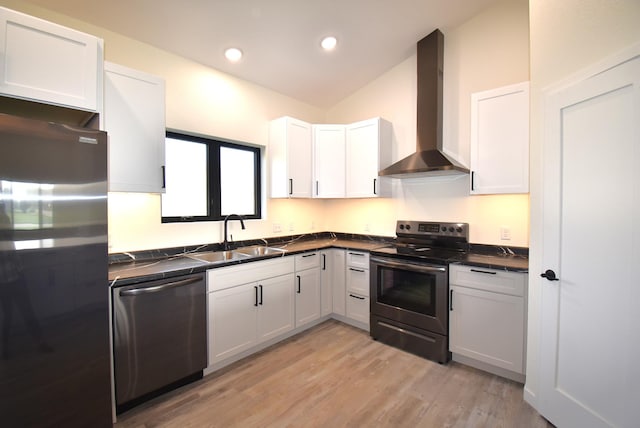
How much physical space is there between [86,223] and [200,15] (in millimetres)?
1817

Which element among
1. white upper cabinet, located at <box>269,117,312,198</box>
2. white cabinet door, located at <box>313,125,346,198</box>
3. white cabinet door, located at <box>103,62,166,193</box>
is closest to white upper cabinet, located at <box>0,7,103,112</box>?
white cabinet door, located at <box>103,62,166,193</box>

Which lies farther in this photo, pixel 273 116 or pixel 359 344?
pixel 273 116

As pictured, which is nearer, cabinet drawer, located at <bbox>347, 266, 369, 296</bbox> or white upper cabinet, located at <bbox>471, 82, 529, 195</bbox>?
white upper cabinet, located at <bbox>471, 82, 529, 195</bbox>

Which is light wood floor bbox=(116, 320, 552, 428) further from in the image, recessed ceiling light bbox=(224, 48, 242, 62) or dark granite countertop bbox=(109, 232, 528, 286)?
recessed ceiling light bbox=(224, 48, 242, 62)

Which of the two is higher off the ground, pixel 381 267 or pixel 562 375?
pixel 381 267

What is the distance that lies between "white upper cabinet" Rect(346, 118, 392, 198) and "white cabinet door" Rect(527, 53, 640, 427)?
1655 millimetres

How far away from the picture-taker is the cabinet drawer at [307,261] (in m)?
3.03

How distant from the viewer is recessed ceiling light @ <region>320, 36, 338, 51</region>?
9.13 feet

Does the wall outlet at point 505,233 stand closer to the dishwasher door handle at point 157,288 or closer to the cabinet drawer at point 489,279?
the cabinet drawer at point 489,279

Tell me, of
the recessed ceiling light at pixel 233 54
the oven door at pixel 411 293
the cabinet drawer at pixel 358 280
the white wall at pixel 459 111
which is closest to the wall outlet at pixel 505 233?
the white wall at pixel 459 111

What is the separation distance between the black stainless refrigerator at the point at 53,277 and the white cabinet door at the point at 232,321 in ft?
2.55

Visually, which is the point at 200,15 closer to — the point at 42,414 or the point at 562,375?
the point at 42,414

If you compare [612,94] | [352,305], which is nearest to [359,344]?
[352,305]

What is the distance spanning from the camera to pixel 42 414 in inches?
55.6
